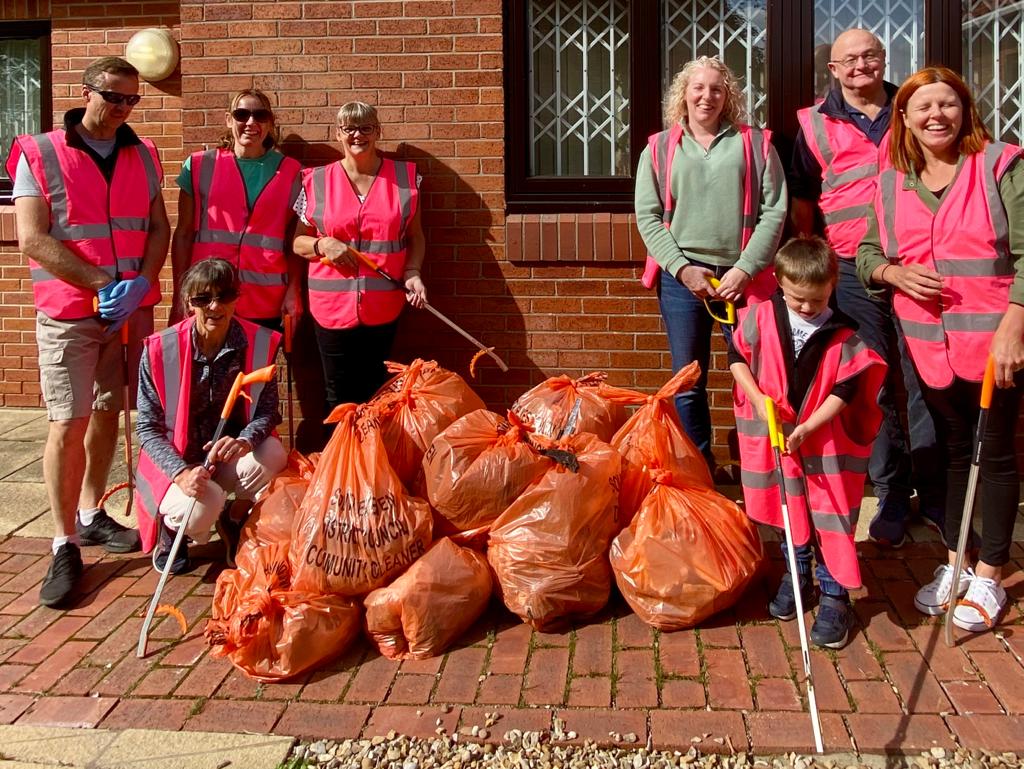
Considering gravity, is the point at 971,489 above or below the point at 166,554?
above

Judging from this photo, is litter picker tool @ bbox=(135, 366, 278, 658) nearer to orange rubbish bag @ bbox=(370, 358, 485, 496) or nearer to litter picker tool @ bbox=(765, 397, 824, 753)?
orange rubbish bag @ bbox=(370, 358, 485, 496)

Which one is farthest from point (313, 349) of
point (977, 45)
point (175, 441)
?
point (977, 45)

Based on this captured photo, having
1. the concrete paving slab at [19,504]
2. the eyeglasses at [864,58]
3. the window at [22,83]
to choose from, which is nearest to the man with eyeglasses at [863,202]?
the eyeglasses at [864,58]

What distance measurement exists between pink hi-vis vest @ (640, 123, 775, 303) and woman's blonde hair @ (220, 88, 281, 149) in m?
1.73

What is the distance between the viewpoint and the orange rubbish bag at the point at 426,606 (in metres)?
3.44

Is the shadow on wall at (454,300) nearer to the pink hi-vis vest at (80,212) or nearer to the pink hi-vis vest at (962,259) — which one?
the pink hi-vis vest at (80,212)

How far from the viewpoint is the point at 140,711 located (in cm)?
315

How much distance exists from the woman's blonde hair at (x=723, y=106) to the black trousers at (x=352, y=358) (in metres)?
1.58

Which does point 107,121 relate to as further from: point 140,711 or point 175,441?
point 140,711

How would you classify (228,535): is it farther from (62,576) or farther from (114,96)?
(114,96)

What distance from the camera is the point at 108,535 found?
4406 mm

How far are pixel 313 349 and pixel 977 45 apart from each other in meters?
3.57

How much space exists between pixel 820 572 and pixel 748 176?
165 centimetres

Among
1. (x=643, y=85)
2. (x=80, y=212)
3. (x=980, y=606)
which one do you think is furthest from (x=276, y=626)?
(x=643, y=85)
